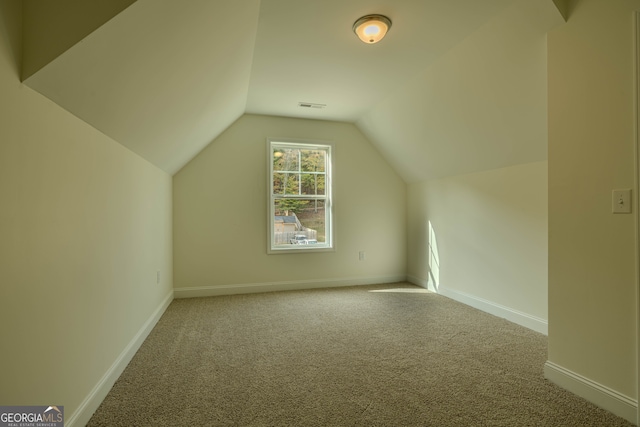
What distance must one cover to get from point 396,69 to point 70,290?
2.96m

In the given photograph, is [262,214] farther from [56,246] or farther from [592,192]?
[592,192]

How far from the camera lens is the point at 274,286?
171 inches

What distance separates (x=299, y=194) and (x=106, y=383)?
3.14 metres

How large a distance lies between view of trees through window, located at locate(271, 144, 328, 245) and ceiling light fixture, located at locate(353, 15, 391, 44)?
237 cm

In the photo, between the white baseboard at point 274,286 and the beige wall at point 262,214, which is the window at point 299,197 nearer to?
the beige wall at point 262,214

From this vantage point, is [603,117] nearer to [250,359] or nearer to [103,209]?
[250,359]

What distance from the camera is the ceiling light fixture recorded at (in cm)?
220

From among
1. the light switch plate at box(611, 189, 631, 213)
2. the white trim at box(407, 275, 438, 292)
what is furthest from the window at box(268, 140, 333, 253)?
the light switch plate at box(611, 189, 631, 213)

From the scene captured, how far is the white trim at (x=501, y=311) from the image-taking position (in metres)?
2.79

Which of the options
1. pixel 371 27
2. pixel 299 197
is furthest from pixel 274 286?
pixel 371 27

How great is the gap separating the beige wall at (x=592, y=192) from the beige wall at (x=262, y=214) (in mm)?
2866

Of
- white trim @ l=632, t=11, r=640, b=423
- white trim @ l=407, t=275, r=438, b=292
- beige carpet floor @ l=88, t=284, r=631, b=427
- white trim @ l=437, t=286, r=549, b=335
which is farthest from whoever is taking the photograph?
white trim @ l=407, t=275, r=438, b=292

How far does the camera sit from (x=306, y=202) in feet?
15.2

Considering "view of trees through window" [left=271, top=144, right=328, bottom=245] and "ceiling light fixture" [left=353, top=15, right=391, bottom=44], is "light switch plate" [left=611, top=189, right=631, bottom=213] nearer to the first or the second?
"ceiling light fixture" [left=353, top=15, right=391, bottom=44]
